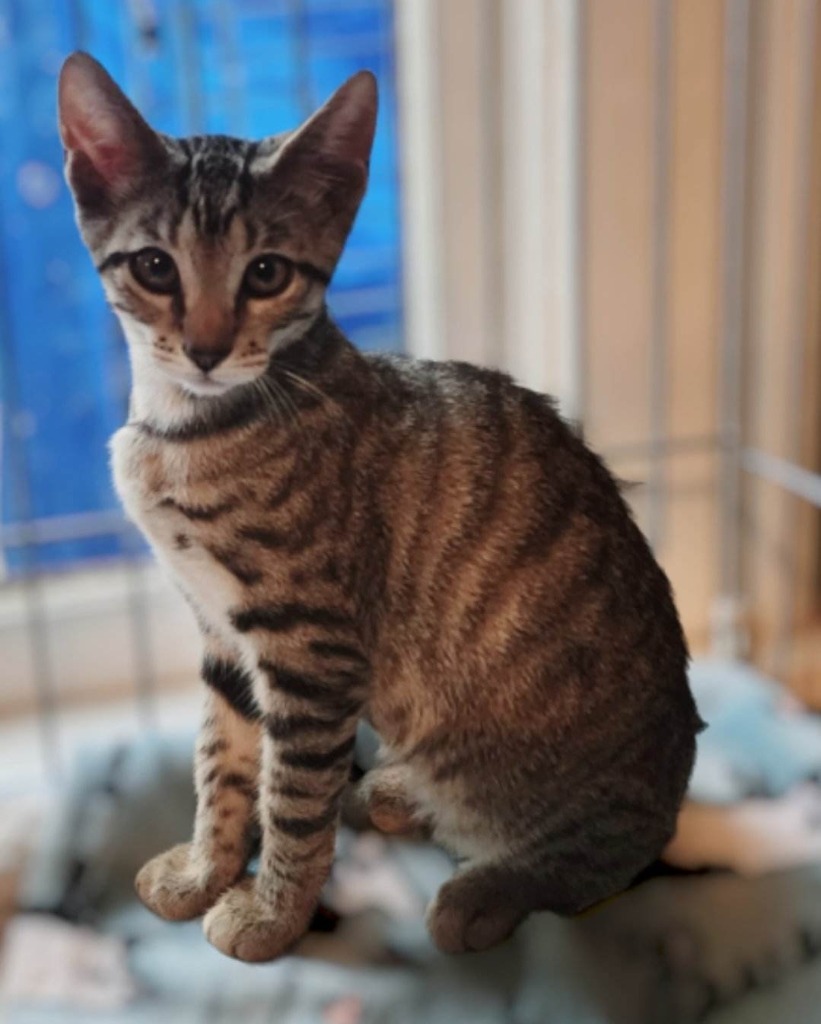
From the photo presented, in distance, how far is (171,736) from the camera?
1.12 meters

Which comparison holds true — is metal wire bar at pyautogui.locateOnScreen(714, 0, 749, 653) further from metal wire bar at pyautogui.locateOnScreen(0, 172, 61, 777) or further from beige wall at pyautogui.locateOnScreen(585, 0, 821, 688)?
metal wire bar at pyautogui.locateOnScreen(0, 172, 61, 777)

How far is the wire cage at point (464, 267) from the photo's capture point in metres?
1.30

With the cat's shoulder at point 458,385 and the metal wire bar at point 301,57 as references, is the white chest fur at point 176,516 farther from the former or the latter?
the metal wire bar at point 301,57

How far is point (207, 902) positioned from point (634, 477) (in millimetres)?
771

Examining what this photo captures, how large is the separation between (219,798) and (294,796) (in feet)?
0.39

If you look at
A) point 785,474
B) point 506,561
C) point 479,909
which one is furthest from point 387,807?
point 785,474

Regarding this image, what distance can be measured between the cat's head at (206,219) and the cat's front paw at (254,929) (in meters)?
0.37

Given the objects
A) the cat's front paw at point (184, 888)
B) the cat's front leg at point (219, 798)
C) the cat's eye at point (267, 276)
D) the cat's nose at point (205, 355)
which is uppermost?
the cat's eye at point (267, 276)

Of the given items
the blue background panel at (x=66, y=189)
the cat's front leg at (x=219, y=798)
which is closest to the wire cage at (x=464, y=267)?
the blue background panel at (x=66, y=189)

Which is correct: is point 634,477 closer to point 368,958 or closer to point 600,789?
point 600,789

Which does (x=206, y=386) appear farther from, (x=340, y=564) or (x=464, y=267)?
(x=464, y=267)

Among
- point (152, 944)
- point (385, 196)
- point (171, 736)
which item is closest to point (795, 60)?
point (385, 196)

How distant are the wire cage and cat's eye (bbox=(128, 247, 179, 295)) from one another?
518 mm

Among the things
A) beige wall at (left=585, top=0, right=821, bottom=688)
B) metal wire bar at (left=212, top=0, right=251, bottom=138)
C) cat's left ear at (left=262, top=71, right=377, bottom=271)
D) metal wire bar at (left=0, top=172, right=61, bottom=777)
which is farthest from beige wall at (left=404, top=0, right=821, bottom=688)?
cat's left ear at (left=262, top=71, right=377, bottom=271)
